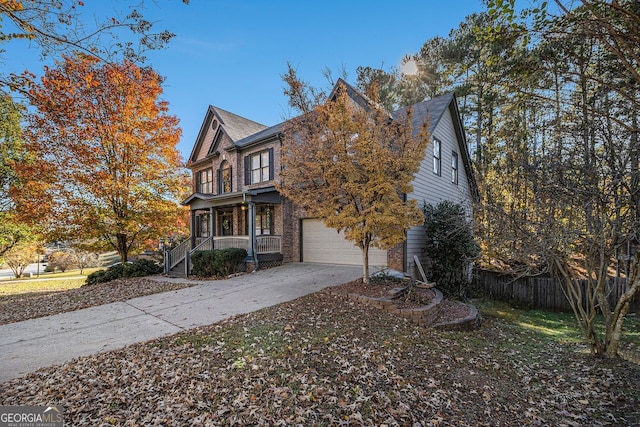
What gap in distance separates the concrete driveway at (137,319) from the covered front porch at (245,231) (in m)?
2.54

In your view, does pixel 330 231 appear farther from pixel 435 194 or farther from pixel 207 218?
pixel 207 218

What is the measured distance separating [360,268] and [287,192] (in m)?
4.71

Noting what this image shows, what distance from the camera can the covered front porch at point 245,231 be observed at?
13211 millimetres

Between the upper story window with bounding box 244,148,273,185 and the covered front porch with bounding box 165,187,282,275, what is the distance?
1.46 metres

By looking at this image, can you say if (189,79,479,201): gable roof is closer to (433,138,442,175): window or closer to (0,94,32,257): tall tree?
(433,138,442,175): window

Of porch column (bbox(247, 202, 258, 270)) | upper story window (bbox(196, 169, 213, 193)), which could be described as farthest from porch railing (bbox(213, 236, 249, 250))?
upper story window (bbox(196, 169, 213, 193))

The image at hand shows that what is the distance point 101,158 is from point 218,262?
6.32 metres

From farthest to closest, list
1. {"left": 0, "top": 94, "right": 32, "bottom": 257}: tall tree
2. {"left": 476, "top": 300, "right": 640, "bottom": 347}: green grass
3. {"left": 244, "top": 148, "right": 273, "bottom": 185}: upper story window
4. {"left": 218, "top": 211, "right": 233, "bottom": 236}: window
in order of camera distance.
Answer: {"left": 218, "top": 211, "right": 233, "bottom": 236}: window, {"left": 0, "top": 94, "right": 32, "bottom": 257}: tall tree, {"left": 244, "top": 148, "right": 273, "bottom": 185}: upper story window, {"left": 476, "top": 300, "right": 640, "bottom": 347}: green grass

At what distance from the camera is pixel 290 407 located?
3.42 metres

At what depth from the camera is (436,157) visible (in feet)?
42.8

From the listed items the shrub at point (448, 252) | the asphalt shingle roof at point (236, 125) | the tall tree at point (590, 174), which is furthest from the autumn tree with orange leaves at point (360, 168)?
the asphalt shingle roof at point (236, 125)

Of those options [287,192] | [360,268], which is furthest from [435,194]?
[287,192]

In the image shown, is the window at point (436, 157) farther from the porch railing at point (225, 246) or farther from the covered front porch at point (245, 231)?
the porch railing at point (225, 246)

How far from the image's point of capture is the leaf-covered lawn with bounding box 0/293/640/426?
3395mm
